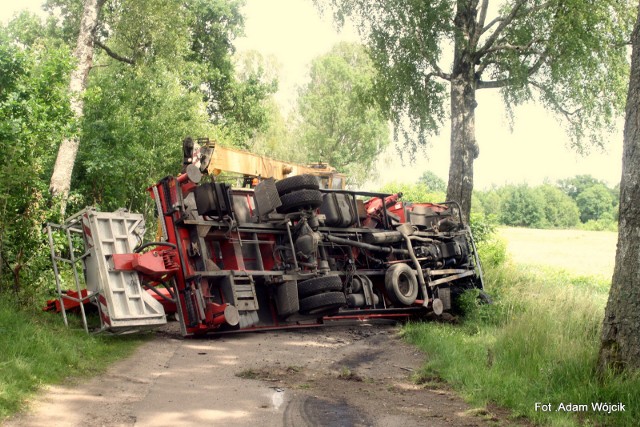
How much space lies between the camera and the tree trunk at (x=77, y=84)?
466 inches

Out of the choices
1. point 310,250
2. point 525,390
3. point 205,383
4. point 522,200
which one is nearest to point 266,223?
point 310,250

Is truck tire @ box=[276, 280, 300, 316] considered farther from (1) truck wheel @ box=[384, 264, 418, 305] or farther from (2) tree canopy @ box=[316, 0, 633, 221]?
(2) tree canopy @ box=[316, 0, 633, 221]

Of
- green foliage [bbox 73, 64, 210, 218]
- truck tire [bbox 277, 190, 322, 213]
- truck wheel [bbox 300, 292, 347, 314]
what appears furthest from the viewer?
green foliage [bbox 73, 64, 210, 218]

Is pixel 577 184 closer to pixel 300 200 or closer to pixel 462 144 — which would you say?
pixel 462 144

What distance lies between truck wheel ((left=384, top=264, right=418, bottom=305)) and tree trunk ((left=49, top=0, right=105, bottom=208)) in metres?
5.86

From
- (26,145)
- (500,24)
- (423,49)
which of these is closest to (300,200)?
(26,145)

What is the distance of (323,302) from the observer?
29.7 ft

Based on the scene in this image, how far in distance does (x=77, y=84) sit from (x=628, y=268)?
10681 mm

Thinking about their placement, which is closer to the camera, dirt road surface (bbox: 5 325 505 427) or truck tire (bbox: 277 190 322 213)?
dirt road surface (bbox: 5 325 505 427)

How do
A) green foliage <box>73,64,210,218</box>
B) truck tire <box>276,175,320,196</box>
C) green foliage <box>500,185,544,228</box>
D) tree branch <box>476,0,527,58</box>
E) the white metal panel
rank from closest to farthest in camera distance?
1. the white metal panel
2. truck tire <box>276,175,320,196</box>
3. green foliage <box>73,64,210,218</box>
4. tree branch <box>476,0,527,58</box>
5. green foliage <box>500,185,544,228</box>

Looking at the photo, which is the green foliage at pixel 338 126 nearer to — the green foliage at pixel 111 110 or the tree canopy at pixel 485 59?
the green foliage at pixel 111 110

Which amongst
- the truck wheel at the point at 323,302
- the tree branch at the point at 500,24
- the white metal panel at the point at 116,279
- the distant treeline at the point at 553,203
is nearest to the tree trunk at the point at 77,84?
the white metal panel at the point at 116,279

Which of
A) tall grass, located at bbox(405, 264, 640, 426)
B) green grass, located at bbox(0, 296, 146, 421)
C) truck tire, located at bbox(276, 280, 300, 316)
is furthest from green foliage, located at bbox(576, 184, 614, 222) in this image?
green grass, located at bbox(0, 296, 146, 421)

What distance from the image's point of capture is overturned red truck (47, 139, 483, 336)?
8016mm
